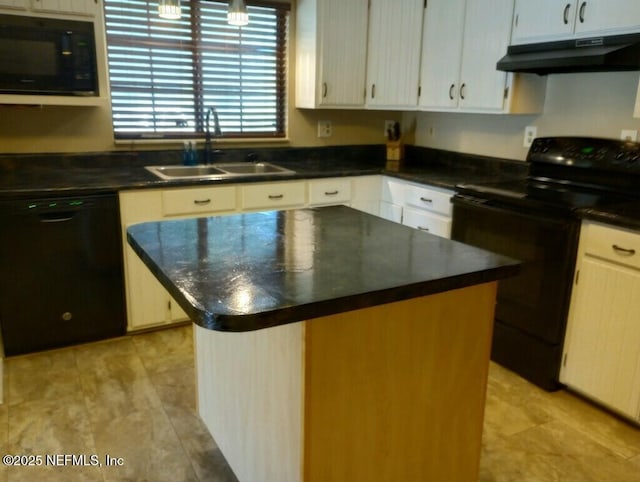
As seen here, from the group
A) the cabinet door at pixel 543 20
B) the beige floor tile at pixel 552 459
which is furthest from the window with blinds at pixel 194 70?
the beige floor tile at pixel 552 459

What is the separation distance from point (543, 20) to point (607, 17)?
34 cm

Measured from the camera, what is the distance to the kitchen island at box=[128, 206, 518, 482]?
1.27 metres

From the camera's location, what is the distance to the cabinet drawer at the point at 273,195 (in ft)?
10.5

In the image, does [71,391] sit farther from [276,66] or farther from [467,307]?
[276,66]

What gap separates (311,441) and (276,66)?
3.05m

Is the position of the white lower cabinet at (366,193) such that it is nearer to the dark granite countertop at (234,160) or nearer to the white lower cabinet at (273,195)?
the dark granite countertop at (234,160)

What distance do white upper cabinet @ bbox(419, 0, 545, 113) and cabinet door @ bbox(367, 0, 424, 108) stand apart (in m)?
0.07

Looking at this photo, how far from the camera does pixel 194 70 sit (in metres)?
3.52

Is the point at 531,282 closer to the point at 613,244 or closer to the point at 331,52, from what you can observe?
the point at 613,244

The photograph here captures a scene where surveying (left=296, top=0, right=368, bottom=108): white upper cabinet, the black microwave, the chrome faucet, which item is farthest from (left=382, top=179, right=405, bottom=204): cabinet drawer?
the black microwave

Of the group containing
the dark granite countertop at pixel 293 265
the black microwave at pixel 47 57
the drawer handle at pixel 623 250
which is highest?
the black microwave at pixel 47 57

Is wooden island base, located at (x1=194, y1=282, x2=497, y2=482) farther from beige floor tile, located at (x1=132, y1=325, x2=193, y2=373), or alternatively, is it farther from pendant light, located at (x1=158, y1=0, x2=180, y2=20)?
pendant light, located at (x1=158, y1=0, x2=180, y2=20)

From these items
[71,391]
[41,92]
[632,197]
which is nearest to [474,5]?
[632,197]

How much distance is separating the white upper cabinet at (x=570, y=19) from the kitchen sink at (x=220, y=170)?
61.8 inches
